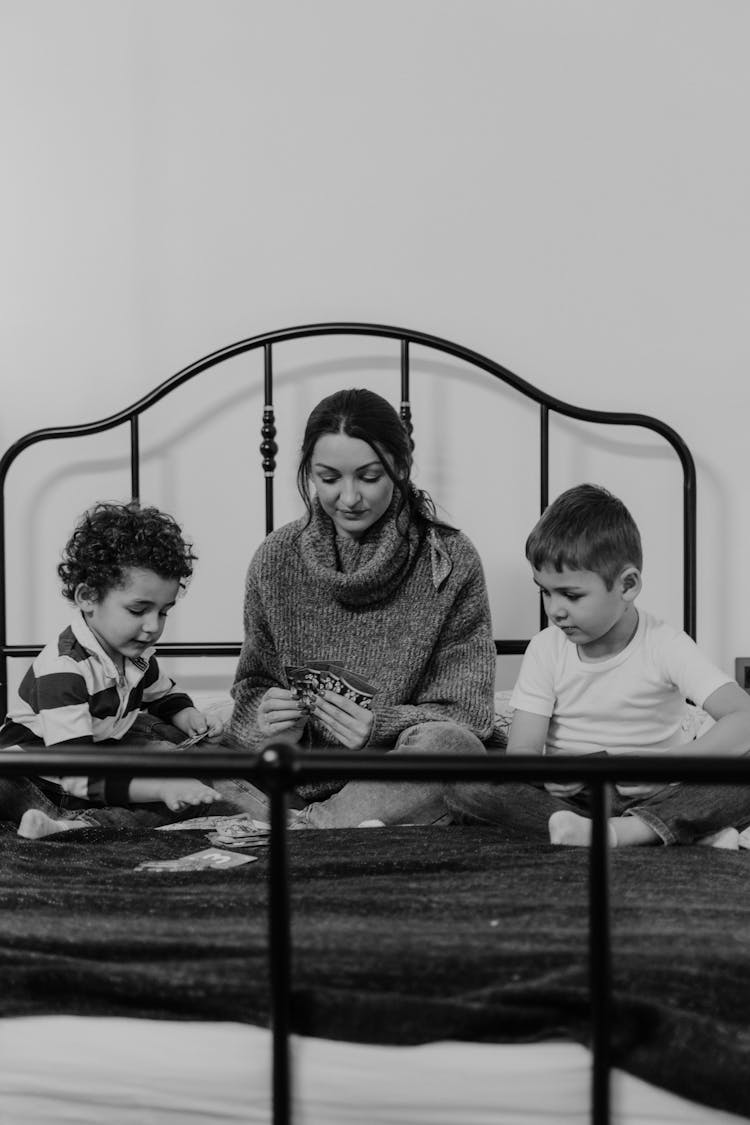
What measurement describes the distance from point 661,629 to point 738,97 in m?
1.14

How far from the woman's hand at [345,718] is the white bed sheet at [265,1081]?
2.57 ft

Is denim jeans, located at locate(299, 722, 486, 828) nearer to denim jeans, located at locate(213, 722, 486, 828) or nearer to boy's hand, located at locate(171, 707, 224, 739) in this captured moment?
denim jeans, located at locate(213, 722, 486, 828)

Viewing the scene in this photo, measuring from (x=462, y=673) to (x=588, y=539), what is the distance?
316mm

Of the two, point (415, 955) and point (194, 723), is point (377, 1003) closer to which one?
point (415, 955)

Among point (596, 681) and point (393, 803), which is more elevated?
point (596, 681)

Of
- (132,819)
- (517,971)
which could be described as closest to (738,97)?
(132,819)

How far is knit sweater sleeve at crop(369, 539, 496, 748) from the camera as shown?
1590mm

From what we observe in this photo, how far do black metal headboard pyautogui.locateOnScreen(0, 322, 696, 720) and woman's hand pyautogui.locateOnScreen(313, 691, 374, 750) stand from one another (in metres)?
0.53

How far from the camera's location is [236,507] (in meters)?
2.10

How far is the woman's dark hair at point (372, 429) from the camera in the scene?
5.34ft

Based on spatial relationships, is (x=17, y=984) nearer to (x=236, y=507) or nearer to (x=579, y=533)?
(x=579, y=533)

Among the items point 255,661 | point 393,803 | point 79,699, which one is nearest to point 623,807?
point 393,803

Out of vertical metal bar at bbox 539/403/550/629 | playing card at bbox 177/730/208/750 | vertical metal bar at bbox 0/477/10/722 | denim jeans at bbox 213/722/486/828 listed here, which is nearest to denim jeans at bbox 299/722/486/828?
denim jeans at bbox 213/722/486/828

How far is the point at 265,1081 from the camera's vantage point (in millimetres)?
743
